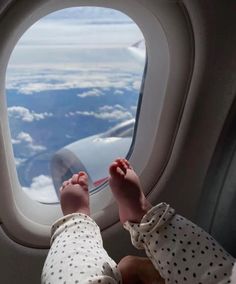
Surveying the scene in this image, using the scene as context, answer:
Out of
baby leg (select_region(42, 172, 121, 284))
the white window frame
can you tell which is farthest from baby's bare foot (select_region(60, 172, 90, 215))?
the white window frame

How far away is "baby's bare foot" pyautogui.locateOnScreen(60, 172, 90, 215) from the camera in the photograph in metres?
1.11

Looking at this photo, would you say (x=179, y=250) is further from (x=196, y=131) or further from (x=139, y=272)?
(x=196, y=131)

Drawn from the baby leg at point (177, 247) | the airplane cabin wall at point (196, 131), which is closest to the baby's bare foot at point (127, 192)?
the baby leg at point (177, 247)

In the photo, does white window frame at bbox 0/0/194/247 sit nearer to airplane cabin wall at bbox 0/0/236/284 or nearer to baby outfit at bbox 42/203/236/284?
airplane cabin wall at bbox 0/0/236/284

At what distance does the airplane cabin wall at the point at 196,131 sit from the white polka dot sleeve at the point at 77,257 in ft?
0.70

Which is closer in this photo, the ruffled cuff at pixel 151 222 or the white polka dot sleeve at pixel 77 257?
the white polka dot sleeve at pixel 77 257

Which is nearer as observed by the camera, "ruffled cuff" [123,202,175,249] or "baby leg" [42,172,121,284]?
"baby leg" [42,172,121,284]

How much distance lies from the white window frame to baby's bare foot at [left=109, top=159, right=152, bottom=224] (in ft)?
0.33

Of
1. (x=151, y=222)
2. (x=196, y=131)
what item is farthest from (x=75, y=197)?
(x=196, y=131)

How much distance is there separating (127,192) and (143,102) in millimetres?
267

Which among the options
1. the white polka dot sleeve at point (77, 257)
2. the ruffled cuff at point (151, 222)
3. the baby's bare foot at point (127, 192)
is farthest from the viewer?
the baby's bare foot at point (127, 192)

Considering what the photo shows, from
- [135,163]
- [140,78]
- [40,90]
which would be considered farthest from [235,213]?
[40,90]

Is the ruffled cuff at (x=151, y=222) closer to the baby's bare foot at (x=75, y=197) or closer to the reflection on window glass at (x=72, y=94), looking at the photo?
the baby's bare foot at (x=75, y=197)

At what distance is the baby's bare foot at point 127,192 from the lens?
1092mm
